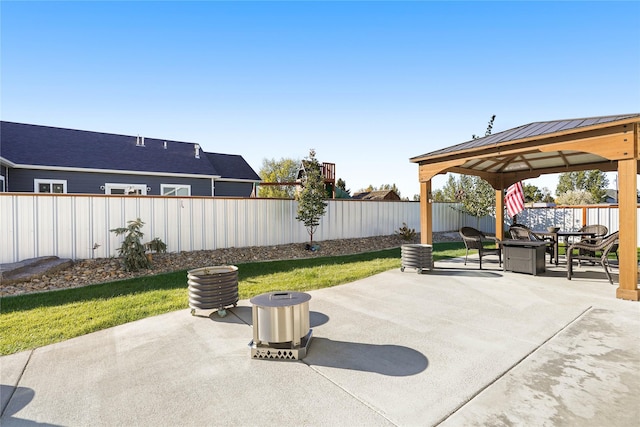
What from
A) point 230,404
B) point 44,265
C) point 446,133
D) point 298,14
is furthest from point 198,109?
point 230,404

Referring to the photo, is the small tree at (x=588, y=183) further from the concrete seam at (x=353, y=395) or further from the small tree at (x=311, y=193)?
the concrete seam at (x=353, y=395)

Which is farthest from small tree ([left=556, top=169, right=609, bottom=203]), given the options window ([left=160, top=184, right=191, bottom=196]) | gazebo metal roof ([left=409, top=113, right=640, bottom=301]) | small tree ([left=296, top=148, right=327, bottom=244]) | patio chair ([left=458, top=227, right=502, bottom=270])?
window ([left=160, top=184, right=191, bottom=196])

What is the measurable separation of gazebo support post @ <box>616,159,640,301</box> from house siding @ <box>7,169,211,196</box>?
624 inches

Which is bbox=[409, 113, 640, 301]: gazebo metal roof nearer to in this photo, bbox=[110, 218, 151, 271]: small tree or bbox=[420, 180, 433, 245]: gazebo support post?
bbox=[420, 180, 433, 245]: gazebo support post

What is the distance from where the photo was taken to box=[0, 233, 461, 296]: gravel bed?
19.6ft

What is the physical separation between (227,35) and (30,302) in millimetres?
7921

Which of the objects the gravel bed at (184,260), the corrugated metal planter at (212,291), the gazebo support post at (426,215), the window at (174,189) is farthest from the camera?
the window at (174,189)

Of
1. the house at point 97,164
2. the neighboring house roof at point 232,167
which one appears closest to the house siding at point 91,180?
Answer: the house at point 97,164

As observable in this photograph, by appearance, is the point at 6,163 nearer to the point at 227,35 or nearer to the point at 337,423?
the point at 227,35

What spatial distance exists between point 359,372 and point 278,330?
2.81ft

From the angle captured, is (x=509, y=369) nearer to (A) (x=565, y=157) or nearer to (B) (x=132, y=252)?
(B) (x=132, y=252)

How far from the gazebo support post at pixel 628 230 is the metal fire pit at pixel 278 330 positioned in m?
5.39

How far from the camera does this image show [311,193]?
974 centimetres

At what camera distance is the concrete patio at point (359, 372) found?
208 cm
